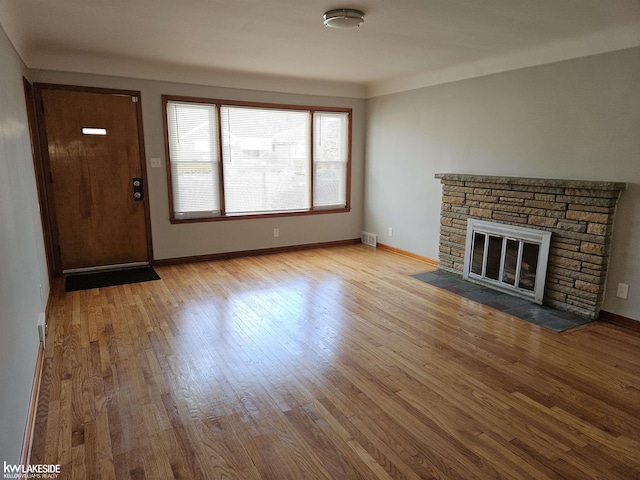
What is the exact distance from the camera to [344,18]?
2.88 meters

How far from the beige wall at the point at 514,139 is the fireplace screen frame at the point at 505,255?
54 centimetres

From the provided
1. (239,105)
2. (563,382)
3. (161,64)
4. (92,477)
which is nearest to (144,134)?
(161,64)

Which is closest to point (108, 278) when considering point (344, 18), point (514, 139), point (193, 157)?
point (193, 157)

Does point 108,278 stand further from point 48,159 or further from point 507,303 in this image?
point 507,303

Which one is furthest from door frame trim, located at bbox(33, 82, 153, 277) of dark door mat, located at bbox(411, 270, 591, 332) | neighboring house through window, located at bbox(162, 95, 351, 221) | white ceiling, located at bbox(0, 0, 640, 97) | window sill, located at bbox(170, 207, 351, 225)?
dark door mat, located at bbox(411, 270, 591, 332)

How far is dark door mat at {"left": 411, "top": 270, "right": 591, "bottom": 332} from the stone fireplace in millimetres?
155

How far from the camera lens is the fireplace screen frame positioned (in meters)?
3.86

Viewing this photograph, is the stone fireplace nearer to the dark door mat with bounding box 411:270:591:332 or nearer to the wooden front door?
the dark door mat with bounding box 411:270:591:332

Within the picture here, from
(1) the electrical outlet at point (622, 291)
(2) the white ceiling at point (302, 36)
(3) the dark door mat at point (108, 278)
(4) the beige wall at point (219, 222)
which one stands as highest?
(2) the white ceiling at point (302, 36)

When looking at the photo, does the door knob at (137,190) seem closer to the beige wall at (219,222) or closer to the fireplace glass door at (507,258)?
the beige wall at (219,222)

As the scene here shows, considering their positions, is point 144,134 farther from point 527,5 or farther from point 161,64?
point 527,5

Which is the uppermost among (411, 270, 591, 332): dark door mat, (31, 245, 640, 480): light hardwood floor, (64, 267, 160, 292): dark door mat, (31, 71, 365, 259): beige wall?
(31, 71, 365, 259): beige wall

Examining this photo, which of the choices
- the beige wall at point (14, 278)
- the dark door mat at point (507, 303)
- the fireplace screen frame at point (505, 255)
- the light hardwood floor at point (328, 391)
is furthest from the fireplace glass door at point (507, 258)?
the beige wall at point (14, 278)

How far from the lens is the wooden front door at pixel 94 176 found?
4480 millimetres
